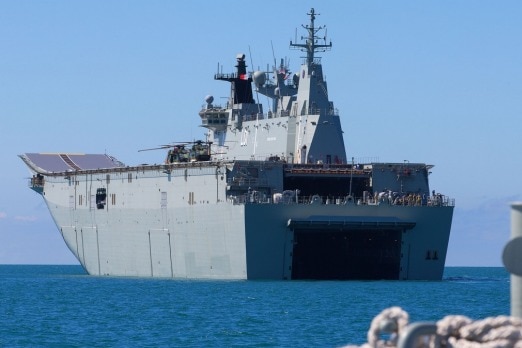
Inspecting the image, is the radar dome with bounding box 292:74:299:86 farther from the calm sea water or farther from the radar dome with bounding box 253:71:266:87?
the calm sea water

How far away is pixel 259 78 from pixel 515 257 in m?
58.2

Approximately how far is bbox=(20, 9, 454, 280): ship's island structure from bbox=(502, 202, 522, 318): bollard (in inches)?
1754

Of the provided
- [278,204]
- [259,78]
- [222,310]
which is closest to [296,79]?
[259,78]

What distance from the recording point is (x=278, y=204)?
174 ft

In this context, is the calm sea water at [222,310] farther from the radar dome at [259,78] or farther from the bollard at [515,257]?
the bollard at [515,257]

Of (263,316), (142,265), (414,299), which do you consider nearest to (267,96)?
(142,265)

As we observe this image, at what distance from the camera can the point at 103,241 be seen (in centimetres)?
6962

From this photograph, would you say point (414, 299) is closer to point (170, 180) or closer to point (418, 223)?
point (418, 223)

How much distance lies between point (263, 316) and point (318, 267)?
1877 centimetres

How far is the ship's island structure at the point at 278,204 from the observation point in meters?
53.6

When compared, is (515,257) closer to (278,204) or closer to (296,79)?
(278,204)

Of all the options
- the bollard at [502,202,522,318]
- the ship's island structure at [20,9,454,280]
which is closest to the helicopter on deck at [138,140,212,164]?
the ship's island structure at [20,9,454,280]

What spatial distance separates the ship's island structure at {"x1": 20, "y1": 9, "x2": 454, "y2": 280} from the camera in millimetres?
53562

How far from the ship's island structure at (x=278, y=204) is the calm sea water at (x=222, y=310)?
137 centimetres
